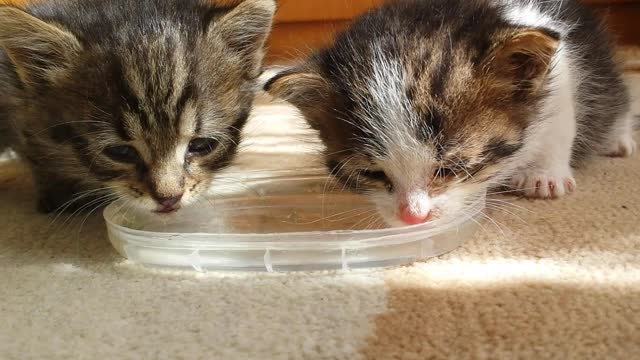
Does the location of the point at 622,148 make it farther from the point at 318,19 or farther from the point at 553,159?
the point at 318,19

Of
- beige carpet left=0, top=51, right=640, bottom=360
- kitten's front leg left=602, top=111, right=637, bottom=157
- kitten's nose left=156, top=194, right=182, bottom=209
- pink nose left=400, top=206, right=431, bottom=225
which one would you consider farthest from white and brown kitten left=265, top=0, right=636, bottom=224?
kitten's front leg left=602, top=111, right=637, bottom=157

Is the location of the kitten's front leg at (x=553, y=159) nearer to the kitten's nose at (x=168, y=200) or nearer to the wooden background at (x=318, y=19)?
the kitten's nose at (x=168, y=200)

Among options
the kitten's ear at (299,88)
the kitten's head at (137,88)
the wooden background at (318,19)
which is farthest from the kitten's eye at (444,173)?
the wooden background at (318,19)

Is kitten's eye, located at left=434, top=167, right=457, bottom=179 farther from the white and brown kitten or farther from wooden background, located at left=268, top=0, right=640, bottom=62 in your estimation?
wooden background, located at left=268, top=0, right=640, bottom=62

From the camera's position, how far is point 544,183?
151 centimetres

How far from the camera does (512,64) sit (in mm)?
1236

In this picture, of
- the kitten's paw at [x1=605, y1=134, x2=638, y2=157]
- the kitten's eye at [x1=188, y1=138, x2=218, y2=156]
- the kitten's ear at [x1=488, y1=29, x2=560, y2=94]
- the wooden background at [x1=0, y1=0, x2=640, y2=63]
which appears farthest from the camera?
the wooden background at [x1=0, y1=0, x2=640, y2=63]

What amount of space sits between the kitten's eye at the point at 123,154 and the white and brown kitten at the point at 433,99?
1.05ft

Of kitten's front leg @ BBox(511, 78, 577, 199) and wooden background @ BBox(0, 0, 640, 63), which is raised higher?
kitten's front leg @ BBox(511, 78, 577, 199)

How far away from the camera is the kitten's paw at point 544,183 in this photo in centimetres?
→ 151

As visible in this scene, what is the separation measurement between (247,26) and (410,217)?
60 cm

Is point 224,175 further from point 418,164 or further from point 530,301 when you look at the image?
point 530,301

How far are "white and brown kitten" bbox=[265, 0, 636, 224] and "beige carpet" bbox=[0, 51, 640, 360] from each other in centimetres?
14

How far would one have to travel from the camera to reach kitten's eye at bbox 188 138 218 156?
1.41 meters
